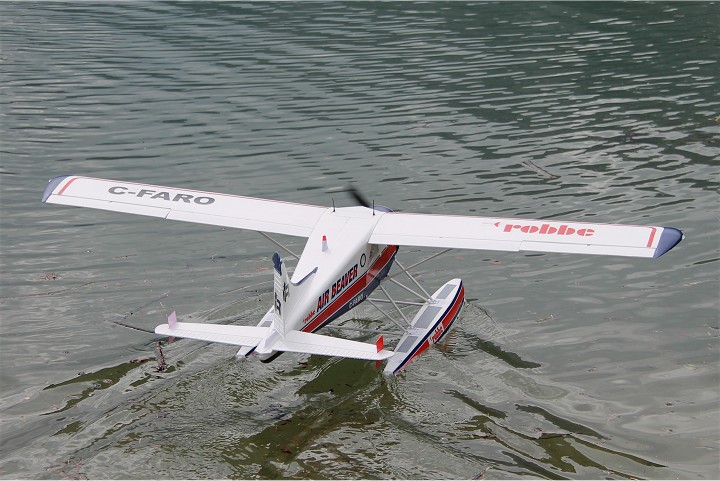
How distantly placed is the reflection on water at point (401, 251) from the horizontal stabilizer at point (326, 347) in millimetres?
1330

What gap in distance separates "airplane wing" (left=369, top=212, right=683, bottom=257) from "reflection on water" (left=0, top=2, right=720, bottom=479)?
2.30 m

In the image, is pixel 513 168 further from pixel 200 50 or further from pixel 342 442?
pixel 200 50

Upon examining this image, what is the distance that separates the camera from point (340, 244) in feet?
49.3

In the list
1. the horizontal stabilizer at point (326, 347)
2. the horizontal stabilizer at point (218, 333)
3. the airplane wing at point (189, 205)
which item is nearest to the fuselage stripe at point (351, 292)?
the horizontal stabilizer at point (326, 347)

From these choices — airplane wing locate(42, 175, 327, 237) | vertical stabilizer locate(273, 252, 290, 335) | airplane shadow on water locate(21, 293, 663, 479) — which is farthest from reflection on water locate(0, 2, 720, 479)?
airplane wing locate(42, 175, 327, 237)

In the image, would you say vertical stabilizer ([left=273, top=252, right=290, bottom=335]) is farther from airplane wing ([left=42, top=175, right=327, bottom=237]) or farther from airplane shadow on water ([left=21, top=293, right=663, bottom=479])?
airplane wing ([left=42, top=175, right=327, bottom=237])

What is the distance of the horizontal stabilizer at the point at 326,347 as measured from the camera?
12562 millimetres

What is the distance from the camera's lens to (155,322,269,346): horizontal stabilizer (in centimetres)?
1293

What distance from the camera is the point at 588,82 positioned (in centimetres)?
3212

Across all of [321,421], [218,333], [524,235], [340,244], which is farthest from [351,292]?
[524,235]

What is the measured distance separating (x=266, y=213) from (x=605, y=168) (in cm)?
1215

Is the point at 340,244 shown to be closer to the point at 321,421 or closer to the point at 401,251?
the point at 321,421

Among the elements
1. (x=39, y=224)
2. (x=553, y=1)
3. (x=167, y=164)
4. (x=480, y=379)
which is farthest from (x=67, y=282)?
(x=553, y=1)

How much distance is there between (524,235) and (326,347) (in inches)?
155
